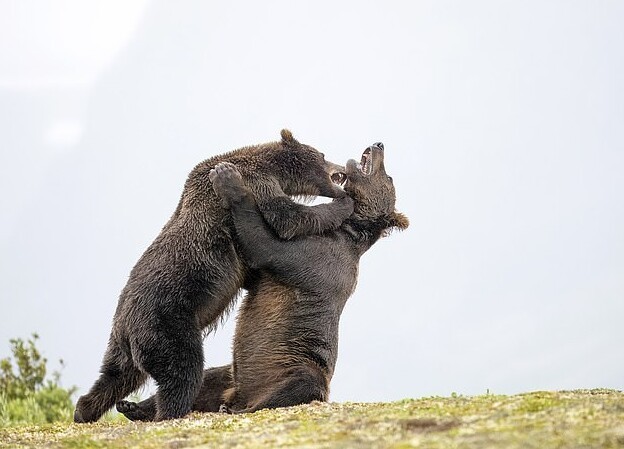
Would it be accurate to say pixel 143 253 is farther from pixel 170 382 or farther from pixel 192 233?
pixel 170 382

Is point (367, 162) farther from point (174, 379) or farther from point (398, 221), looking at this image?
point (174, 379)

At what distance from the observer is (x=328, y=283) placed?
31.8 feet

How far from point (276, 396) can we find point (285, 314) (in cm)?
94

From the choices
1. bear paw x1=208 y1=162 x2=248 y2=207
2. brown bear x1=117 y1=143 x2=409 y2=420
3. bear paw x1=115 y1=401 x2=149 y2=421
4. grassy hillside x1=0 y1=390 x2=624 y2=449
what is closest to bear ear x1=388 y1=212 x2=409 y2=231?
brown bear x1=117 y1=143 x2=409 y2=420

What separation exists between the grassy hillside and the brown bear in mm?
1141

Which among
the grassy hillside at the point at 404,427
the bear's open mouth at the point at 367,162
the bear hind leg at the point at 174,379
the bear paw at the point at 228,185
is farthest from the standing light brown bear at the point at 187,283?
the grassy hillside at the point at 404,427

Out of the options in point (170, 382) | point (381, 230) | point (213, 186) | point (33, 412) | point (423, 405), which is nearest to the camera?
point (423, 405)

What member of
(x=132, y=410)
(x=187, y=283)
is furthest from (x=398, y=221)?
(x=132, y=410)

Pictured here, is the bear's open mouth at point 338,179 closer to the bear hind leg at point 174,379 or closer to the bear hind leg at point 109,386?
the bear hind leg at point 174,379

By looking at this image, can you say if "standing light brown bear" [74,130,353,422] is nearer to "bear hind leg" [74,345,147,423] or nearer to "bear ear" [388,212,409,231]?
"bear hind leg" [74,345,147,423]

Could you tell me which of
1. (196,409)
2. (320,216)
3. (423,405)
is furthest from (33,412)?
(423,405)

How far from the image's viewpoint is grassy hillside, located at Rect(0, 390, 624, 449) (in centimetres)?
555

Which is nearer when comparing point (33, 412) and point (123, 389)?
point (123, 389)

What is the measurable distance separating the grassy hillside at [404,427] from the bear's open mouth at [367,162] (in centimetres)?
327
